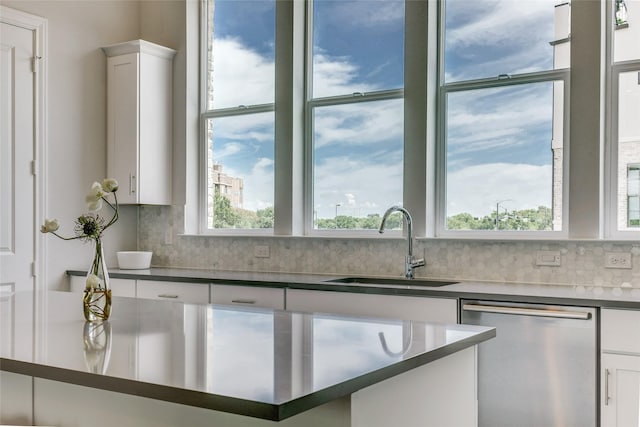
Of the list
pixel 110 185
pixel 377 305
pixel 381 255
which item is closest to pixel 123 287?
pixel 381 255

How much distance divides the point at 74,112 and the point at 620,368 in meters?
3.88

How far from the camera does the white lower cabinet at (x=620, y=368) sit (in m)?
2.75

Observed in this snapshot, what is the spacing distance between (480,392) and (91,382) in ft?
7.31

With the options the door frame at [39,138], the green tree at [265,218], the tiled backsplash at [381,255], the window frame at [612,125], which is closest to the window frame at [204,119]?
the tiled backsplash at [381,255]

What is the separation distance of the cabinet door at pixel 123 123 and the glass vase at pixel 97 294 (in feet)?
8.81

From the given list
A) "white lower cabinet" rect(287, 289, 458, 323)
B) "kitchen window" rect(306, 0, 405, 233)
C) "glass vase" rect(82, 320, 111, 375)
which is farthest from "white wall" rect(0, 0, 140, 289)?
"glass vase" rect(82, 320, 111, 375)

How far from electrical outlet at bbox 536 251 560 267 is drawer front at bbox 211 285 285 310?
1.43 meters

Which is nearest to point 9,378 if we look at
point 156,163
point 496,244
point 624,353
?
point 624,353

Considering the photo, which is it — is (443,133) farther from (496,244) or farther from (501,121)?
(496,244)

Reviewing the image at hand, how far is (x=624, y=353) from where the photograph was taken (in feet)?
9.11

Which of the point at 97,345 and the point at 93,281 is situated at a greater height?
the point at 93,281

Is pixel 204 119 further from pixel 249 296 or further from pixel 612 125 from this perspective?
pixel 612 125

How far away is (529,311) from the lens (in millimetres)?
2990

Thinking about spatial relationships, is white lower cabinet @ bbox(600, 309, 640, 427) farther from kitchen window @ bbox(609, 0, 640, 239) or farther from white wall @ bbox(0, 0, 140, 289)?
white wall @ bbox(0, 0, 140, 289)
